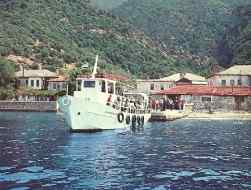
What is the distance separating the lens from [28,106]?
405 ft

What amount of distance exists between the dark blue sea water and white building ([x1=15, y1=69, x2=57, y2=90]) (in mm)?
88855

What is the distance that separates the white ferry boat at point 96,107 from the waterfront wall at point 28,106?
56.8m

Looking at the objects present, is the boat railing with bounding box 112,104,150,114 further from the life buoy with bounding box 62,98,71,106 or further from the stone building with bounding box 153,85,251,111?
the stone building with bounding box 153,85,251,111

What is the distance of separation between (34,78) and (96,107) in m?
85.2

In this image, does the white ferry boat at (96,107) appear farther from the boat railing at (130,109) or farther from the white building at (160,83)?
the white building at (160,83)

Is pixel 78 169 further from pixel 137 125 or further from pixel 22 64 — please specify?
pixel 22 64

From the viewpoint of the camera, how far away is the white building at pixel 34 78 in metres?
140

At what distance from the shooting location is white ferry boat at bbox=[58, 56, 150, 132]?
5666cm

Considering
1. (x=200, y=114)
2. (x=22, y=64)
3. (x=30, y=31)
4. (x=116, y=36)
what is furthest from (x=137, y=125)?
(x=116, y=36)

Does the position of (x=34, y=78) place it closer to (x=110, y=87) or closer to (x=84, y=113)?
(x=110, y=87)

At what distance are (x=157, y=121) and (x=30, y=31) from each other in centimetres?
9449

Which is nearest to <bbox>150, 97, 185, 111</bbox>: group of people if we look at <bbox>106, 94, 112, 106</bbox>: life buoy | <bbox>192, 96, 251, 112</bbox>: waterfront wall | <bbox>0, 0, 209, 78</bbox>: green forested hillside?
<bbox>192, 96, 251, 112</bbox>: waterfront wall

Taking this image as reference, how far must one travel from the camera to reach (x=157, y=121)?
88062 millimetres

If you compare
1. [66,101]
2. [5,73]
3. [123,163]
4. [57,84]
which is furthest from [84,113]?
[57,84]
